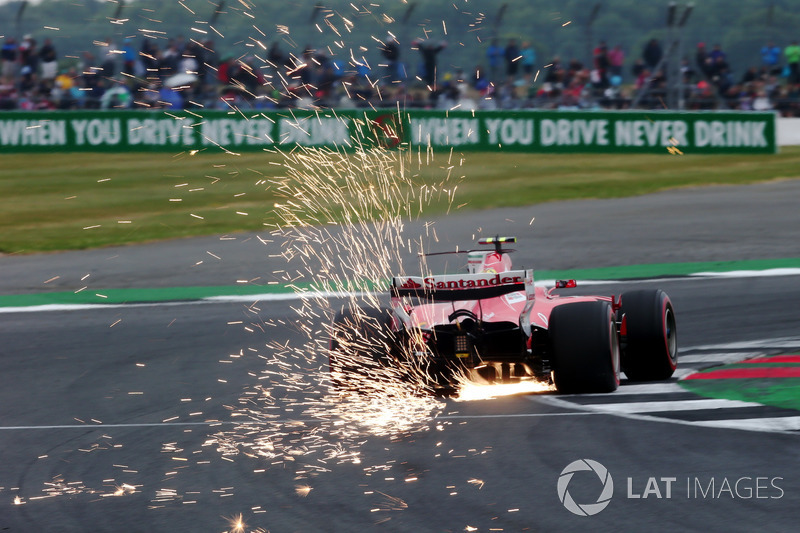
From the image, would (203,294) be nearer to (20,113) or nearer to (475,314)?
(475,314)

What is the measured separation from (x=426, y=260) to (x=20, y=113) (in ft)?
43.7

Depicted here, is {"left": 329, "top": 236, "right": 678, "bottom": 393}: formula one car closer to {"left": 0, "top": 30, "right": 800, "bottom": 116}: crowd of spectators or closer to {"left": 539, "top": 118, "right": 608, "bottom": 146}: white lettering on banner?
{"left": 0, "top": 30, "right": 800, "bottom": 116}: crowd of spectators

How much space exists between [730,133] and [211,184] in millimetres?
10859

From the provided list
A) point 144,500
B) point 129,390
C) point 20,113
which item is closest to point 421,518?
point 144,500

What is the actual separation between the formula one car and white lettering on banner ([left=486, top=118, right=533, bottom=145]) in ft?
54.7

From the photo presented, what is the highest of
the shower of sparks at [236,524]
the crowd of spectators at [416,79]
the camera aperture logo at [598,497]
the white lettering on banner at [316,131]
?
the crowd of spectators at [416,79]

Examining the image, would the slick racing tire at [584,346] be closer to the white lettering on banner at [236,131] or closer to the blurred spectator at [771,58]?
the white lettering on banner at [236,131]

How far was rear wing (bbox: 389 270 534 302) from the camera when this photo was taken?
7977 mm

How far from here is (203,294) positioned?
14062 millimetres

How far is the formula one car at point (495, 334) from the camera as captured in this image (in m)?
7.64

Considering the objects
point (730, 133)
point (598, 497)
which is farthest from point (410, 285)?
point (730, 133)

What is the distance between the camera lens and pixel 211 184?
83.0 ft

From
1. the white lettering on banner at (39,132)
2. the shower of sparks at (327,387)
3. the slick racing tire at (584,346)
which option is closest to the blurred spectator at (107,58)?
the white lettering on banner at (39,132)

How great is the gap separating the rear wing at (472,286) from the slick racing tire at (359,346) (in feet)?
1.08
